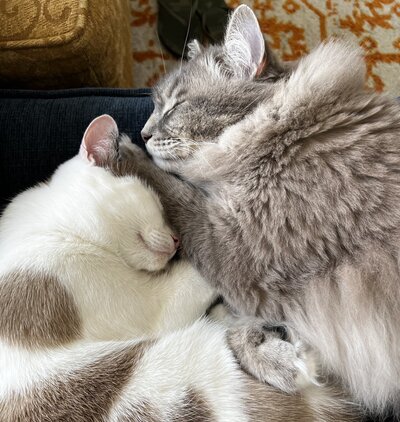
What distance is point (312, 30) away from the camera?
2434 millimetres

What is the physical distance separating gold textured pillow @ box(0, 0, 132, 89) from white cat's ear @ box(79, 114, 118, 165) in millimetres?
345

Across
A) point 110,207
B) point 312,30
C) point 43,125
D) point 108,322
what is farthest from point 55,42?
point 312,30

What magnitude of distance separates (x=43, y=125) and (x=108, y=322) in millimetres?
664

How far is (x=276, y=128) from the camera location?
1216 millimetres

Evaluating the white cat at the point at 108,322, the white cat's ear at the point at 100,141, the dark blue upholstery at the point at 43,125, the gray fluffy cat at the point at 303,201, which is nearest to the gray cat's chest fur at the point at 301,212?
the gray fluffy cat at the point at 303,201

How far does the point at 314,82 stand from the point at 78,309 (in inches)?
31.8

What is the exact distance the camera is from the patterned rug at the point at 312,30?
2355 millimetres

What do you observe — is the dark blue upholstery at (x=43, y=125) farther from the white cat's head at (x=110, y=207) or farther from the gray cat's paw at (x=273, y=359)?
the gray cat's paw at (x=273, y=359)

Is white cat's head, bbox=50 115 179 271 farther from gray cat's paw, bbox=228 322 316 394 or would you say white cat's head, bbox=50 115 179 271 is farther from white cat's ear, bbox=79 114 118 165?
gray cat's paw, bbox=228 322 316 394

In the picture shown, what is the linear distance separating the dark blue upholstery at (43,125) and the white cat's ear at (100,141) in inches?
6.7

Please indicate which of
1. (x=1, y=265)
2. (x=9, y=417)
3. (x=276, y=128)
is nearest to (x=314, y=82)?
(x=276, y=128)

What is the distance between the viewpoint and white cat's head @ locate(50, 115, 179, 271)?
4.15ft

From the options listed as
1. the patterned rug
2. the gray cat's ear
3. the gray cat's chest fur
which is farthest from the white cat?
the patterned rug

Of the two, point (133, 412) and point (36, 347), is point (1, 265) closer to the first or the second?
point (36, 347)
